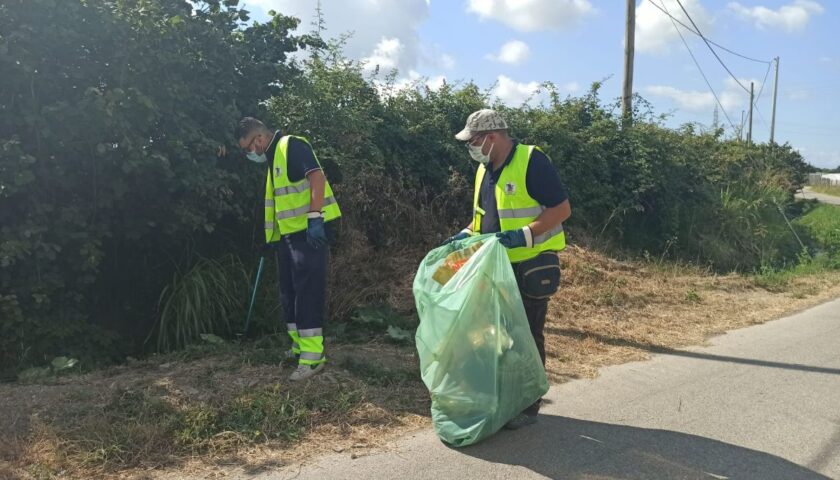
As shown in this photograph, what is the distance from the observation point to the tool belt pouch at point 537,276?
3.71 meters

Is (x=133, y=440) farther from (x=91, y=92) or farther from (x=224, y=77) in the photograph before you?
(x=224, y=77)

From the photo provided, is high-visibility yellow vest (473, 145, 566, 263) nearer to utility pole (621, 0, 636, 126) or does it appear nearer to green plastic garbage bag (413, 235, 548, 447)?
green plastic garbage bag (413, 235, 548, 447)

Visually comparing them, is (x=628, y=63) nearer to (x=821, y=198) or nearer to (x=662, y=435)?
(x=662, y=435)

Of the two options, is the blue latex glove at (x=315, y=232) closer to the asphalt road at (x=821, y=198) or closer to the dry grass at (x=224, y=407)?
the dry grass at (x=224, y=407)

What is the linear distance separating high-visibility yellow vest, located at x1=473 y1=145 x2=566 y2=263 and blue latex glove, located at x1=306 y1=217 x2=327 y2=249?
1.32 metres

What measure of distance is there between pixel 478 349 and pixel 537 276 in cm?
61

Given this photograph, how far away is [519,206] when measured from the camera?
12.1 feet

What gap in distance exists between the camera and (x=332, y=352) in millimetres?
5125

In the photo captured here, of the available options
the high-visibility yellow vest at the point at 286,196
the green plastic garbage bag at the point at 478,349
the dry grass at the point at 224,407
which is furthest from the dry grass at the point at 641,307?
the high-visibility yellow vest at the point at 286,196

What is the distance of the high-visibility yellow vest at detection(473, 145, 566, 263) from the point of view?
367cm

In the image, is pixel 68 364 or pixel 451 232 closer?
pixel 68 364

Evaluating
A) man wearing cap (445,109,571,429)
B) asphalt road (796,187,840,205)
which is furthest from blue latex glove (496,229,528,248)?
asphalt road (796,187,840,205)

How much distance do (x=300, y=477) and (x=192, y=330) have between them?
10.1ft

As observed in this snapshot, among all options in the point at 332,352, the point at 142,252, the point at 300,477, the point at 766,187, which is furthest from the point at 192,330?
the point at 766,187
